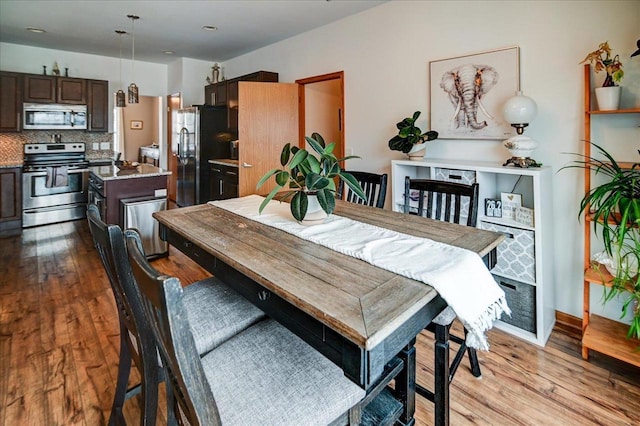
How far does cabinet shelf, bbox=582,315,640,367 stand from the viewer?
6.39 ft

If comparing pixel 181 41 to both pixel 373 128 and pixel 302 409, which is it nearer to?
pixel 373 128

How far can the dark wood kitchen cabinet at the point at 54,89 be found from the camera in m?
5.11

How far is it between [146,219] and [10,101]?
3.17m

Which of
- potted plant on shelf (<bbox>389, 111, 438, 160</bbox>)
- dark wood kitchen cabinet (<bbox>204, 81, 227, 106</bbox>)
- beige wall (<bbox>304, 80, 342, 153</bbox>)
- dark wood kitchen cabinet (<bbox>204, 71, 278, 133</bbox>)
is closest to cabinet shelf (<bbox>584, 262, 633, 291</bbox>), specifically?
potted plant on shelf (<bbox>389, 111, 438, 160</bbox>)

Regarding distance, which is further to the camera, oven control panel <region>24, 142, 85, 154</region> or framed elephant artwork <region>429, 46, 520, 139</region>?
oven control panel <region>24, 142, 85, 154</region>

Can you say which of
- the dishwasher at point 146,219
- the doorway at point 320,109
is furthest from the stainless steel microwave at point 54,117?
the doorway at point 320,109

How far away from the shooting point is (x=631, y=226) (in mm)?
1855

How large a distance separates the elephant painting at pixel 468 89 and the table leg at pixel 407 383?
2.14 meters

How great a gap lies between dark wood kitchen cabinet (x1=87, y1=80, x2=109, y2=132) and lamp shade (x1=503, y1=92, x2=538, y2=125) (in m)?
5.82

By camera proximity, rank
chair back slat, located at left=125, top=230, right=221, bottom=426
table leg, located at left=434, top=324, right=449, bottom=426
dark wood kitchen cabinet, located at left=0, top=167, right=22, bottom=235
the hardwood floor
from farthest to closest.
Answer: dark wood kitchen cabinet, located at left=0, top=167, right=22, bottom=235, the hardwood floor, table leg, located at left=434, top=324, right=449, bottom=426, chair back slat, located at left=125, top=230, right=221, bottom=426

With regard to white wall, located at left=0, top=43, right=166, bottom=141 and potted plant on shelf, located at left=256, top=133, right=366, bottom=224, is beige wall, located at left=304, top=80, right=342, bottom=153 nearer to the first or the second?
potted plant on shelf, located at left=256, top=133, right=366, bottom=224

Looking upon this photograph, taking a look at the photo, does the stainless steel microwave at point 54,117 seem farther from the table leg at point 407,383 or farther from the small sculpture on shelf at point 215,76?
the table leg at point 407,383

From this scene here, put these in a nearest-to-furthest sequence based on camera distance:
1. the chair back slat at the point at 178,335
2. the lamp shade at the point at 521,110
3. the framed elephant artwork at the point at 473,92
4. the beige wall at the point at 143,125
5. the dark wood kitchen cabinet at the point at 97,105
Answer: the chair back slat at the point at 178,335 → the lamp shade at the point at 521,110 → the framed elephant artwork at the point at 473,92 → the dark wood kitchen cabinet at the point at 97,105 → the beige wall at the point at 143,125

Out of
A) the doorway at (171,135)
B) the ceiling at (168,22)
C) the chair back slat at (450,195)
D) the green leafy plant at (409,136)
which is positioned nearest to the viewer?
the chair back slat at (450,195)
